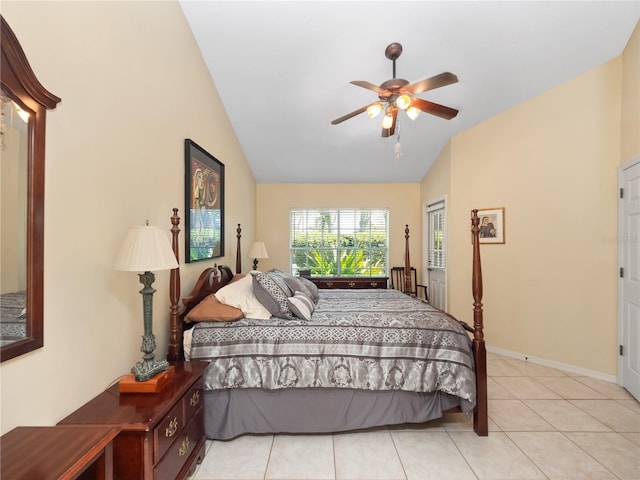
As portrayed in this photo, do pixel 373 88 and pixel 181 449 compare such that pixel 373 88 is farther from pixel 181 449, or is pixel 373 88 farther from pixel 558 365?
pixel 558 365

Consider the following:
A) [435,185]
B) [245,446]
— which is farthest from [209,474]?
[435,185]

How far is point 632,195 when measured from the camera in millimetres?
2721

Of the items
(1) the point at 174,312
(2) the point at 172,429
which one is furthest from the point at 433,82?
(2) the point at 172,429

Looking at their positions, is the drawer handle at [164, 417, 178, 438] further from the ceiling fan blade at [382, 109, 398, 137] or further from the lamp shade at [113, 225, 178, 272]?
the ceiling fan blade at [382, 109, 398, 137]

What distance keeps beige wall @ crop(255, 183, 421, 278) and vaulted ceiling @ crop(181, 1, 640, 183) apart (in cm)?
134

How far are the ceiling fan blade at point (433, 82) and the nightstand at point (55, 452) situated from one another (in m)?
2.57

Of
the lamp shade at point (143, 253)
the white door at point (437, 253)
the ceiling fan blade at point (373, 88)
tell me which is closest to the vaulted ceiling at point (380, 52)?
the ceiling fan blade at point (373, 88)

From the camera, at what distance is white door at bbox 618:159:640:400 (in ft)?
8.76

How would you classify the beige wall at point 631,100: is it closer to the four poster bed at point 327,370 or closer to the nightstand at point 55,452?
the four poster bed at point 327,370

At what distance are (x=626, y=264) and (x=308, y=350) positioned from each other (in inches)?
121

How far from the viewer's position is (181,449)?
1603mm

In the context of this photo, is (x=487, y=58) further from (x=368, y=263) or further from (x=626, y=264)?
(x=368, y=263)

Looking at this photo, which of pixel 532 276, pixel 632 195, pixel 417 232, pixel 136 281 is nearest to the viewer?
pixel 136 281

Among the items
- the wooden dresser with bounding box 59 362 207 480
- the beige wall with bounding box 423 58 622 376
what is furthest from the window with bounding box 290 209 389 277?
the wooden dresser with bounding box 59 362 207 480
